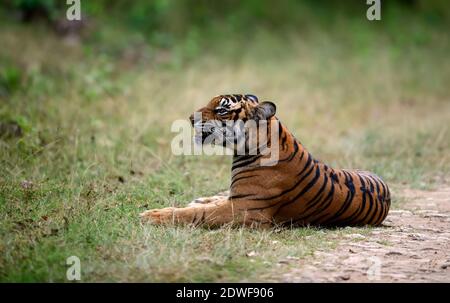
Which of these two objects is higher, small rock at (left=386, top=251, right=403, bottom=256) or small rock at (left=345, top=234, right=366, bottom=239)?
small rock at (left=345, top=234, right=366, bottom=239)

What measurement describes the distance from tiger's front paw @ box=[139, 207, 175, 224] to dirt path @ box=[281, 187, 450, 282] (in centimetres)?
115

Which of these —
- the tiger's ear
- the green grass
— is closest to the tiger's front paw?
the green grass

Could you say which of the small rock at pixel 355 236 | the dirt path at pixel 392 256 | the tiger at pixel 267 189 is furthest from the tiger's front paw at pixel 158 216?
the small rock at pixel 355 236

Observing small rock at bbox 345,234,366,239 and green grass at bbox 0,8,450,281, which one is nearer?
green grass at bbox 0,8,450,281

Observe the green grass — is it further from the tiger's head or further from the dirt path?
the tiger's head

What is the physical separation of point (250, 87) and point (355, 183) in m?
7.30

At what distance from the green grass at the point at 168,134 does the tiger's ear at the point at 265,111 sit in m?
0.89

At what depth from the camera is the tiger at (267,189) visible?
5582 mm

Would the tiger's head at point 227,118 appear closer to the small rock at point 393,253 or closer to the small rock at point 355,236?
the small rock at point 355,236

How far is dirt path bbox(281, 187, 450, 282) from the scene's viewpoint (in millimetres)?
4672

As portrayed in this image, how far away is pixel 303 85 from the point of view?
13.4 meters

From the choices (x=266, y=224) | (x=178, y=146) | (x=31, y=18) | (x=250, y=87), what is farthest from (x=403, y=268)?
(x=31, y=18)

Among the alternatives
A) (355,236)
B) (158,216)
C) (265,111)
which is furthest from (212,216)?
(355,236)

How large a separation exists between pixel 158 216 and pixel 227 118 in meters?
0.94
